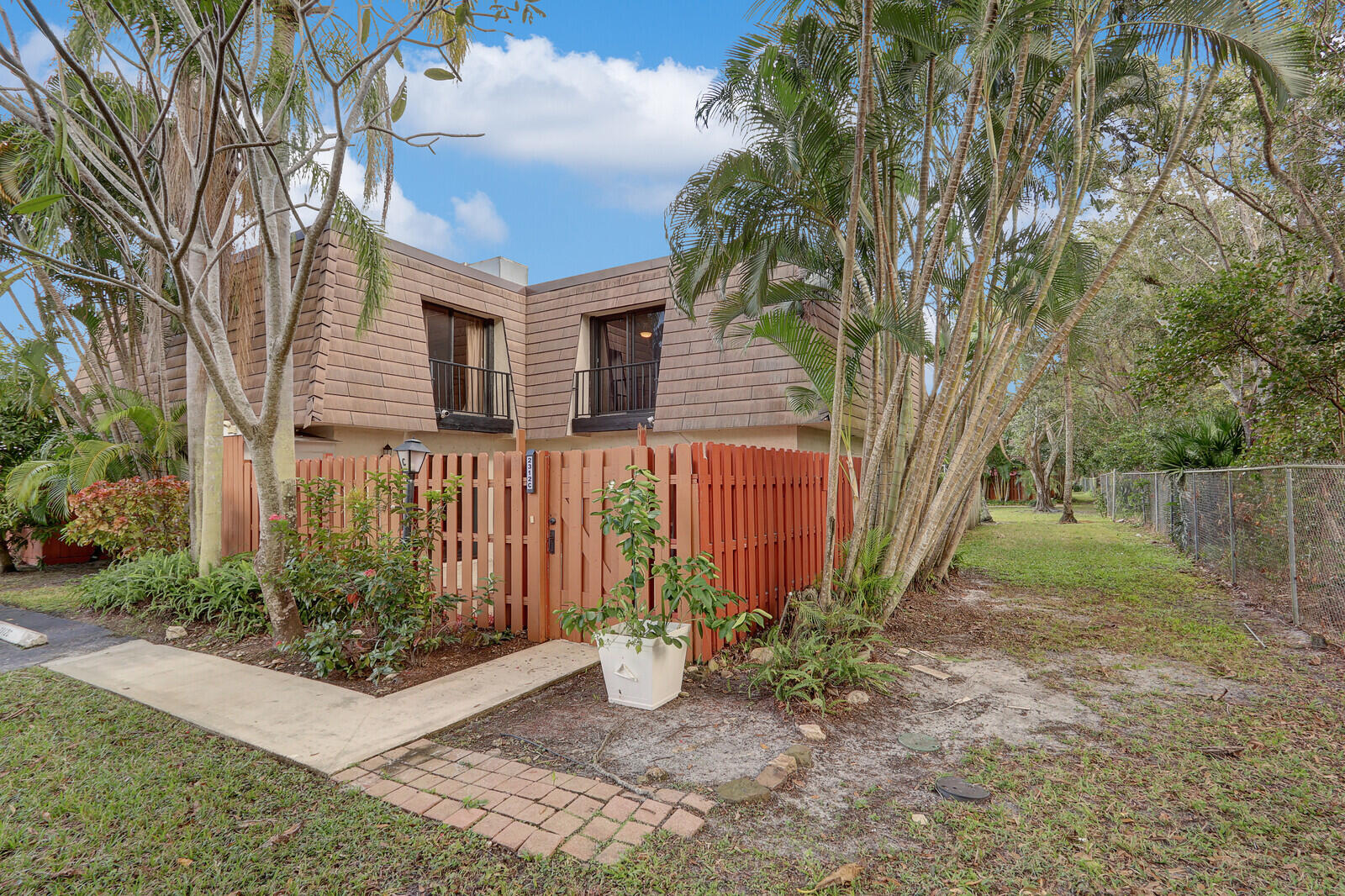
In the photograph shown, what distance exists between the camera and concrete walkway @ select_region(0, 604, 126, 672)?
508cm

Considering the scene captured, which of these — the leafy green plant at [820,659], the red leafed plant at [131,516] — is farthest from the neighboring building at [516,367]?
the leafy green plant at [820,659]

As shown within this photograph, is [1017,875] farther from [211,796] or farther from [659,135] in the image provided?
[659,135]

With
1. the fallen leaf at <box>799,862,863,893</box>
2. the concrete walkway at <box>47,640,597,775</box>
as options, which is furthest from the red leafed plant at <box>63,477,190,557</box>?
the fallen leaf at <box>799,862,863,893</box>

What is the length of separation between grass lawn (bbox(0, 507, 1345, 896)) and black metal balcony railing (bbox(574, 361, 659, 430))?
7726mm

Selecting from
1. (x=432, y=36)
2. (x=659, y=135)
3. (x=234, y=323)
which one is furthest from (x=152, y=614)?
(x=659, y=135)

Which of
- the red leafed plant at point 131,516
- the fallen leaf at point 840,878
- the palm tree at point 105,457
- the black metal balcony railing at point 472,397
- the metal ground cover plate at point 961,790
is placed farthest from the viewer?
the black metal balcony railing at point 472,397

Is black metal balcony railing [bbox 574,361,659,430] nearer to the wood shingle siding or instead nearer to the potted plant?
the wood shingle siding

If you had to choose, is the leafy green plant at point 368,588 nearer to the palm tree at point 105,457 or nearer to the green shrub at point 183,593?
the green shrub at point 183,593

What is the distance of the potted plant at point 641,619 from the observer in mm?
3828

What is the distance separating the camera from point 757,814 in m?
2.64

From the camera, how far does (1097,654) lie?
5.01m

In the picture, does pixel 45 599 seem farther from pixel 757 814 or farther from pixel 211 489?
pixel 757 814

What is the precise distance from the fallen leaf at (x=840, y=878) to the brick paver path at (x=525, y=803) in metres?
0.50

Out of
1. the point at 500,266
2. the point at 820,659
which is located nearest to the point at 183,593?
the point at 820,659
